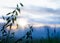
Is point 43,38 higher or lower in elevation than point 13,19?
lower

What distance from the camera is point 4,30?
725 centimetres

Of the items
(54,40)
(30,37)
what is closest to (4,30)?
(30,37)

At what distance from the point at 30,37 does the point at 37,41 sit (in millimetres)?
930

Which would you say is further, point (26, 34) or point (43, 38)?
point (43, 38)

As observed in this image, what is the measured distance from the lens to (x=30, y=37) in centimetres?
701

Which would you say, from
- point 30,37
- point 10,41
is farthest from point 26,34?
point 10,41

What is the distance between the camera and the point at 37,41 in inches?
311

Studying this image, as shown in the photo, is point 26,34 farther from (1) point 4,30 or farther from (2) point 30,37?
(1) point 4,30

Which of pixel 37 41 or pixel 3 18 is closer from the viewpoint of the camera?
pixel 3 18

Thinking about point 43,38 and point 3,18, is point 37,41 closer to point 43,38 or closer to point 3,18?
point 43,38

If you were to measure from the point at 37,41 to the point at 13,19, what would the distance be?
1.21m

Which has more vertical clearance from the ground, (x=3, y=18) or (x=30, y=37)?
(x=3, y=18)

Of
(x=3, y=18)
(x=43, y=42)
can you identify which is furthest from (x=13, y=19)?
(x=43, y=42)

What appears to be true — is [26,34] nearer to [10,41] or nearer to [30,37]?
[30,37]
